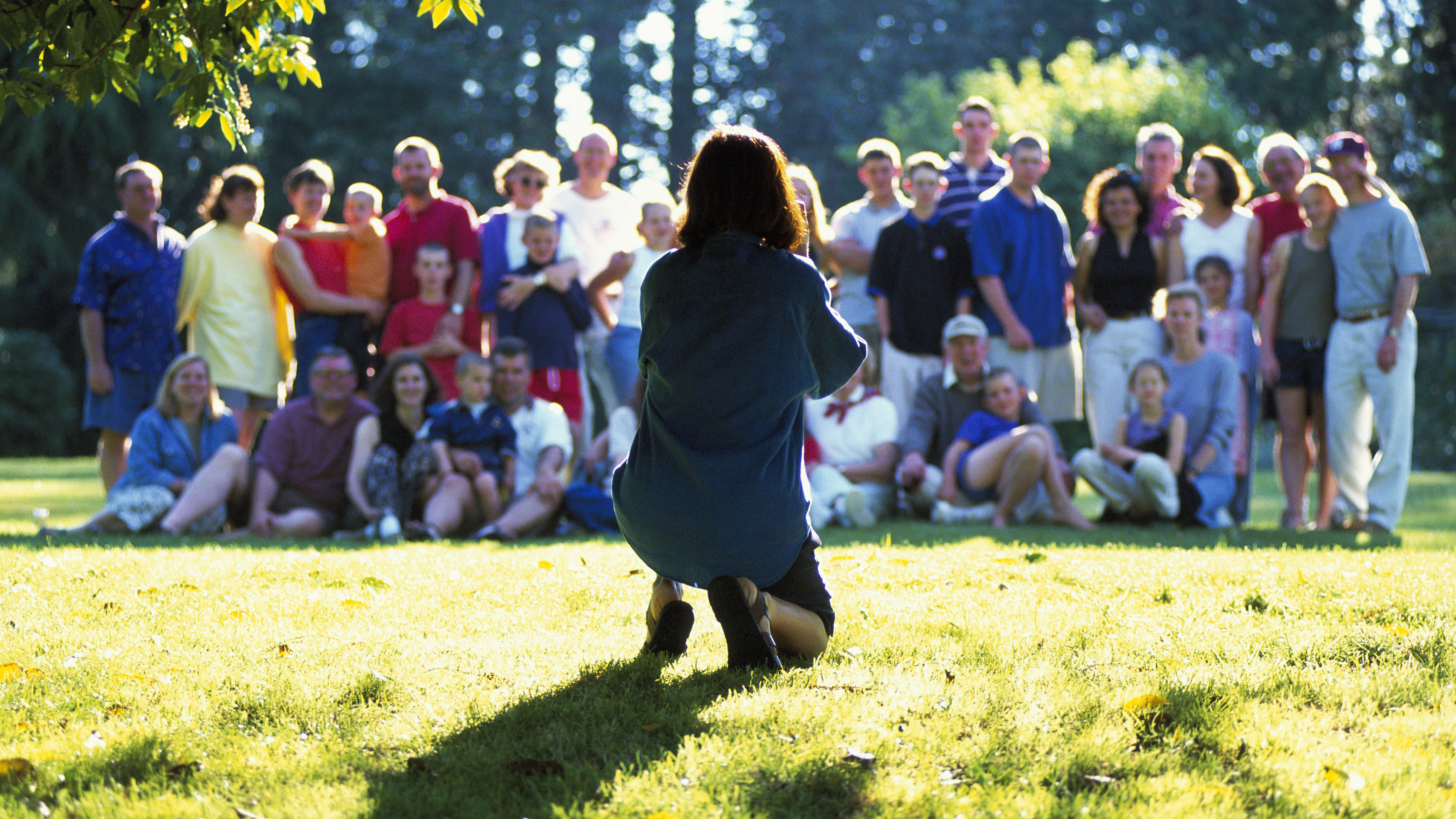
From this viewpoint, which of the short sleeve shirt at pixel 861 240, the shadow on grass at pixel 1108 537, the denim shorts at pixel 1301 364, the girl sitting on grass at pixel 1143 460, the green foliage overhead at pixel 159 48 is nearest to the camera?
the green foliage overhead at pixel 159 48

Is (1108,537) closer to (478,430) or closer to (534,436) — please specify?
(534,436)

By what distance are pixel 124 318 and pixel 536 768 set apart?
734 centimetres

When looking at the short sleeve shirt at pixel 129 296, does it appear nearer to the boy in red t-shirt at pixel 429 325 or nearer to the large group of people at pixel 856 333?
the large group of people at pixel 856 333

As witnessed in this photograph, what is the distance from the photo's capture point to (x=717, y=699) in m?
3.43

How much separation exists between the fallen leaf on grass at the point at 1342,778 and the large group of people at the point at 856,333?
5.01 meters

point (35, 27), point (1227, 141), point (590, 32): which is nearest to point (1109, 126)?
point (1227, 141)

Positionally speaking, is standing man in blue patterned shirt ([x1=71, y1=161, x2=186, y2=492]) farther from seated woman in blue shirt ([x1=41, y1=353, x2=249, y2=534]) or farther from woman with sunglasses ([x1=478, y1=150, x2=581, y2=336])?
woman with sunglasses ([x1=478, y1=150, x2=581, y2=336])

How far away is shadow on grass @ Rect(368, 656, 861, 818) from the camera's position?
9.05 feet

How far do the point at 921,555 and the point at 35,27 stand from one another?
4202 millimetres

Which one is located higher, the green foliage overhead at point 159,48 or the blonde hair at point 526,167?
the blonde hair at point 526,167

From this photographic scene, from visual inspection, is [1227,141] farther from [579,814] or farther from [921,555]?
[579,814]

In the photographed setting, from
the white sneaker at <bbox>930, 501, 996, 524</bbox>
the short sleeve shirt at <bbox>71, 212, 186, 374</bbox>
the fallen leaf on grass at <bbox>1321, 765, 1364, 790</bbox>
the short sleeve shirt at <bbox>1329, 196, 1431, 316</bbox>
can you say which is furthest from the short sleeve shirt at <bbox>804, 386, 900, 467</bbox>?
the fallen leaf on grass at <bbox>1321, 765, 1364, 790</bbox>

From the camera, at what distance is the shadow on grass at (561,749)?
9.05ft

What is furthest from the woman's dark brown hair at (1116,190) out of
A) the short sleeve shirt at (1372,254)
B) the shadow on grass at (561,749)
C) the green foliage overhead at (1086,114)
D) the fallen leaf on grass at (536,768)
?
the green foliage overhead at (1086,114)
